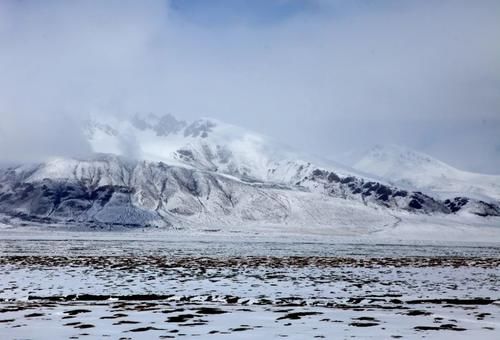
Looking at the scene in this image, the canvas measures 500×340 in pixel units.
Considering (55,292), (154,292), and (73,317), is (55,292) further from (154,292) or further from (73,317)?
(73,317)

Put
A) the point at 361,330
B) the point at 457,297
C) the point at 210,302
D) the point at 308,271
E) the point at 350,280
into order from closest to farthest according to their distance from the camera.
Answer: the point at 361,330
the point at 210,302
the point at 457,297
the point at 350,280
the point at 308,271

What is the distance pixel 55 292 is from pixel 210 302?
9352mm

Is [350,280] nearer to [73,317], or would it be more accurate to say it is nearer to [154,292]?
[154,292]

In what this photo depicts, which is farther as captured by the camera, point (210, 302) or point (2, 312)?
point (210, 302)

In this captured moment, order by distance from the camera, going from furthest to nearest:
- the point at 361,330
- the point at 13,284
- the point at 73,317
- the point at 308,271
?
the point at 308,271 → the point at 13,284 → the point at 73,317 → the point at 361,330

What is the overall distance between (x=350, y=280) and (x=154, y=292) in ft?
46.5

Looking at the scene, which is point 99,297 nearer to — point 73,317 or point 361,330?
point 73,317

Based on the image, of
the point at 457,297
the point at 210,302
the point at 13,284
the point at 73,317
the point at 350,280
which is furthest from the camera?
the point at 350,280

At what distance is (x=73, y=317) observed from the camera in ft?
71.4

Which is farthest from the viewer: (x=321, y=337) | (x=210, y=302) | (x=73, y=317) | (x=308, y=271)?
(x=308, y=271)

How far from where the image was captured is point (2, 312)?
893 inches

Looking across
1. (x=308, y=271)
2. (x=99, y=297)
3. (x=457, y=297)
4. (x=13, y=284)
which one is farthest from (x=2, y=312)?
(x=308, y=271)

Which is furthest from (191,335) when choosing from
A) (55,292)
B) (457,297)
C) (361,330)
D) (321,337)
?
(457,297)

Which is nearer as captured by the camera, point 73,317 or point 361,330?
point 361,330
